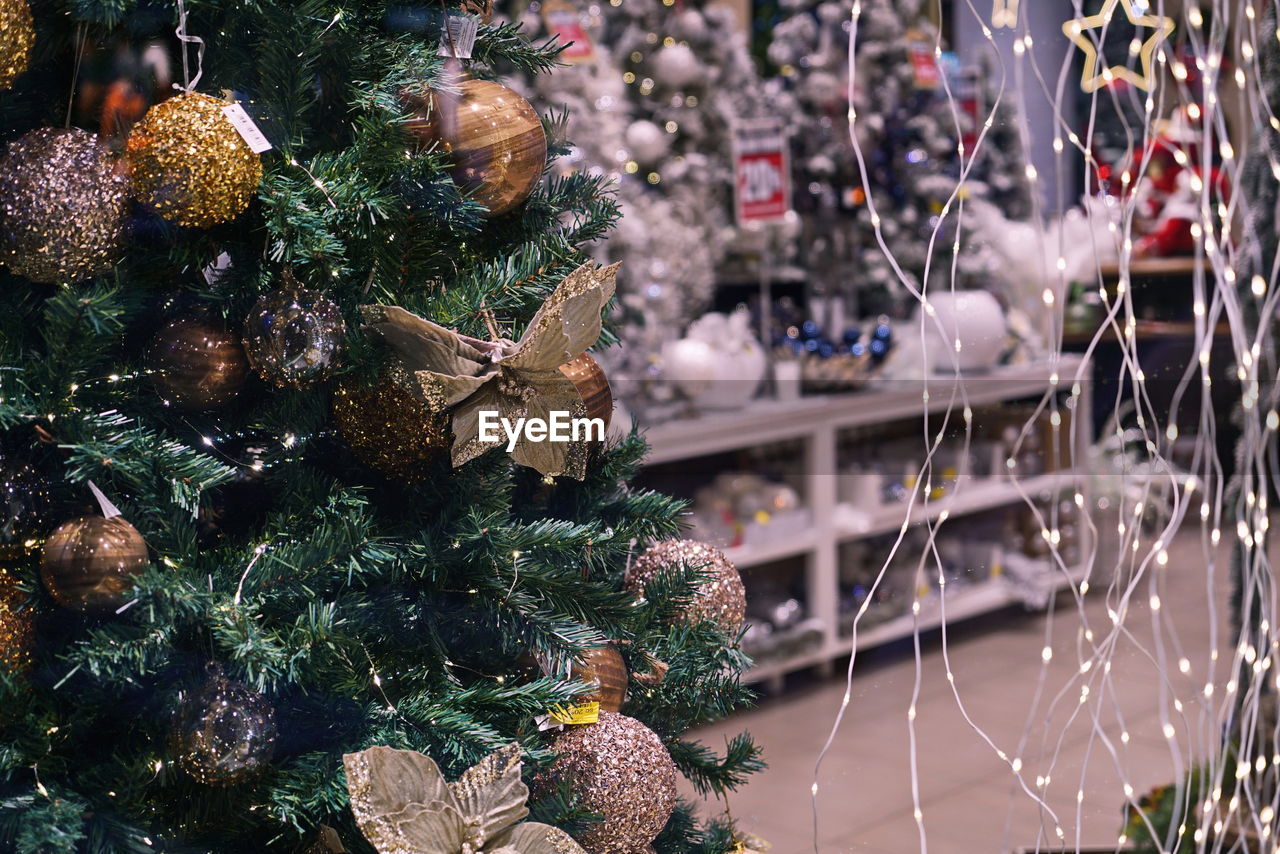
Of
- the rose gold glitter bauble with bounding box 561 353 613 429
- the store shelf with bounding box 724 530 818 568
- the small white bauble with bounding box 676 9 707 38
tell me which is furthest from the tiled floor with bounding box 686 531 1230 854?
the small white bauble with bounding box 676 9 707 38

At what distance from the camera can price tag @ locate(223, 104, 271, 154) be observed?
729mm

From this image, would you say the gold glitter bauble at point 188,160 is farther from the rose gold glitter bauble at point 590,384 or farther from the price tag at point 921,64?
the price tag at point 921,64

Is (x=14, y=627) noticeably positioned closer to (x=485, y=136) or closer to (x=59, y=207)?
(x=59, y=207)

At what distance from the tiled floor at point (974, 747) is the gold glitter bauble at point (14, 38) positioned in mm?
824

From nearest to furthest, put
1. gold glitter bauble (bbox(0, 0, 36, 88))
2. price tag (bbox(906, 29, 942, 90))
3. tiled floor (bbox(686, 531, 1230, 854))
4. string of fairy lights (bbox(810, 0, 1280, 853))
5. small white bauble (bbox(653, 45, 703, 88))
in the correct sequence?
gold glitter bauble (bbox(0, 0, 36, 88)) < string of fairy lights (bbox(810, 0, 1280, 853)) < tiled floor (bbox(686, 531, 1230, 854)) < small white bauble (bbox(653, 45, 703, 88)) < price tag (bbox(906, 29, 942, 90))

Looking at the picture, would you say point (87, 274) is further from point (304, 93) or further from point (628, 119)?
point (628, 119)

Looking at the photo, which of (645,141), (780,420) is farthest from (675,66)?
(780,420)

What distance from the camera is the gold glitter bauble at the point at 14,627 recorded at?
26.9 inches

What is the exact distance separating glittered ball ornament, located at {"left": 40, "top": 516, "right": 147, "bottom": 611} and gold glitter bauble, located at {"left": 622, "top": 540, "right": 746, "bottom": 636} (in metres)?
0.39

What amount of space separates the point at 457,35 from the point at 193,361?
0.29 metres

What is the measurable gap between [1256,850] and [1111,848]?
19 cm

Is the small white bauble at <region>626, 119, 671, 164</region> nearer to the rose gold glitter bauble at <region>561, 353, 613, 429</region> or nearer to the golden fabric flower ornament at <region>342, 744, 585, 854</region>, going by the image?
the rose gold glitter bauble at <region>561, 353, 613, 429</region>

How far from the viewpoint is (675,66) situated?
289cm

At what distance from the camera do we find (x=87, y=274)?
699 mm
